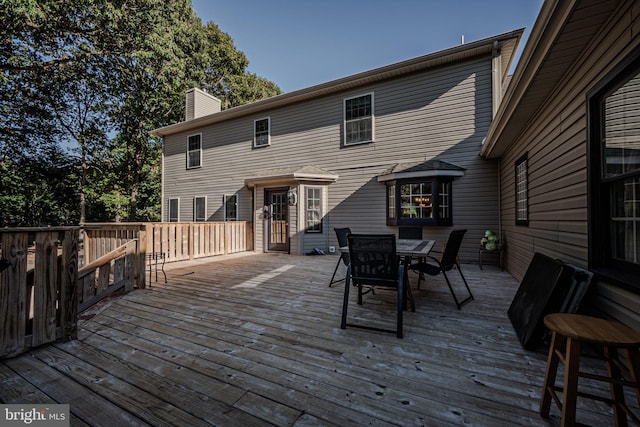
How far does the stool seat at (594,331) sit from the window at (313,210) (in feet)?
21.0

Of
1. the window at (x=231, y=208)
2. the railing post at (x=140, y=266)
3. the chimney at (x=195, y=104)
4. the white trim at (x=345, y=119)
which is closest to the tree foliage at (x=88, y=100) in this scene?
the chimney at (x=195, y=104)

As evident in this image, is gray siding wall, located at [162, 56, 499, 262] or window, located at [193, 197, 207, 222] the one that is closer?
gray siding wall, located at [162, 56, 499, 262]

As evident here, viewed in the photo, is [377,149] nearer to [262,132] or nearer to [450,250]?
[262,132]

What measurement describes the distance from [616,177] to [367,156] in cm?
561

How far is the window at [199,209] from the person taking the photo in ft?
33.6

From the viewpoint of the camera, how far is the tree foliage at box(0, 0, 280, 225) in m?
9.80

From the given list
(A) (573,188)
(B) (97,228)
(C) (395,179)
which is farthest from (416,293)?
(B) (97,228)

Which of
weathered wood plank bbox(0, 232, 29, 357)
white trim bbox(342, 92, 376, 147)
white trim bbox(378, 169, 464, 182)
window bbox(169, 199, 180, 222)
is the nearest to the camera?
weathered wood plank bbox(0, 232, 29, 357)

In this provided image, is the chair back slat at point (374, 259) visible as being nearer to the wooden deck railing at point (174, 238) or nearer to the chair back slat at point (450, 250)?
the chair back slat at point (450, 250)

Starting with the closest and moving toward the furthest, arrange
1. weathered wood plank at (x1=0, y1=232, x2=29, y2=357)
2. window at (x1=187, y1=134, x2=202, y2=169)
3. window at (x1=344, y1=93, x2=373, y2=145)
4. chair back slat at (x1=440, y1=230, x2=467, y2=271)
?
weathered wood plank at (x1=0, y1=232, x2=29, y2=357) → chair back slat at (x1=440, y1=230, x2=467, y2=271) → window at (x1=344, y1=93, x2=373, y2=145) → window at (x1=187, y1=134, x2=202, y2=169)

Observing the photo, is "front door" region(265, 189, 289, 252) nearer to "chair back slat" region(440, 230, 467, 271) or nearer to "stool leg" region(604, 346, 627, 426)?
"chair back slat" region(440, 230, 467, 271)

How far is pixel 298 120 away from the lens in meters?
8.39

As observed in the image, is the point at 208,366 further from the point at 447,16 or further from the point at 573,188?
the point at 447,16

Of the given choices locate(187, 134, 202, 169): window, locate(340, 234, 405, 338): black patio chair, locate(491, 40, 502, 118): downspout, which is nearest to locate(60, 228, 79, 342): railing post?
locate(340, 234, 405, 338): black patio chair
